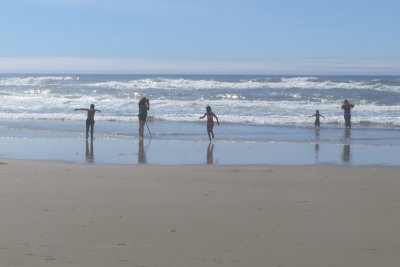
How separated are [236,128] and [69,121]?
7311 mm

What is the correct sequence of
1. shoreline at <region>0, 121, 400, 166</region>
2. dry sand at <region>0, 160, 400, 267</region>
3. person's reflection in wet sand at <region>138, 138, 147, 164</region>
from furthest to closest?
shoreline at <region>0, 121, 400, 166</region> < person's reflection in wet sand at <region>138, 138, 147, 164</region> < dry sand at <region>0, 160, 400, 267</region>

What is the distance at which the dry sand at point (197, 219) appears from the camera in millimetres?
5500

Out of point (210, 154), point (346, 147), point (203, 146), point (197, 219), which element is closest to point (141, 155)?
point (210, 154)

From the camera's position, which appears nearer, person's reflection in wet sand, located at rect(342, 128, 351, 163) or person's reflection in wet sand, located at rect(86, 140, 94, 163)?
person's reflection in wet sand, located at rect(86, 140, 94, 163)

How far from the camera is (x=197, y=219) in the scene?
6.85 meters

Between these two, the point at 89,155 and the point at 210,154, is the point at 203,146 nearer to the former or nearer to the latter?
the point at 210,154

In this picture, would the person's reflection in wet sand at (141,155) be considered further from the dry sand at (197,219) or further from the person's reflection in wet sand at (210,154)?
the dry sand at (197,219)

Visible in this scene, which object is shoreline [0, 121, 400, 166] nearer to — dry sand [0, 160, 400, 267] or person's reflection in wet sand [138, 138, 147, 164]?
person's reflection in wet sand [138, 138, 147, 164]

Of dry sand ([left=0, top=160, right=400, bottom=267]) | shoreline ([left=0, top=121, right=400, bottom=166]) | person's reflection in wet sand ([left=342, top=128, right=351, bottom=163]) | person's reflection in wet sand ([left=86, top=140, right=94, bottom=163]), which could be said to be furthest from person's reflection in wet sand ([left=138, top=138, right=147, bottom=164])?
person's reflection in wet sand ([left=342, top=128, right=351, bottom=163])

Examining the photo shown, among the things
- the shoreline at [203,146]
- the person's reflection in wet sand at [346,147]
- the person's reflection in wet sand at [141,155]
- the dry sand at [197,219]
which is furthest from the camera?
the person's reflection in wet sand at [346,147]

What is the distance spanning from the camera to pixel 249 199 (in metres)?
8.06

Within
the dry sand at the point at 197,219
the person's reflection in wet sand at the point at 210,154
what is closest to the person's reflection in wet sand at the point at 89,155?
the dry sand at the point at 197,219

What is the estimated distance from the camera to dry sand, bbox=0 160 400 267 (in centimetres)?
550

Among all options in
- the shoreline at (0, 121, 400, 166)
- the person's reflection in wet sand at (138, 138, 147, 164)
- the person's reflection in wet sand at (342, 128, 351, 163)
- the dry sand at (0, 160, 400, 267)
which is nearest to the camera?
the dry sand at (0, 160, 400, 267)
